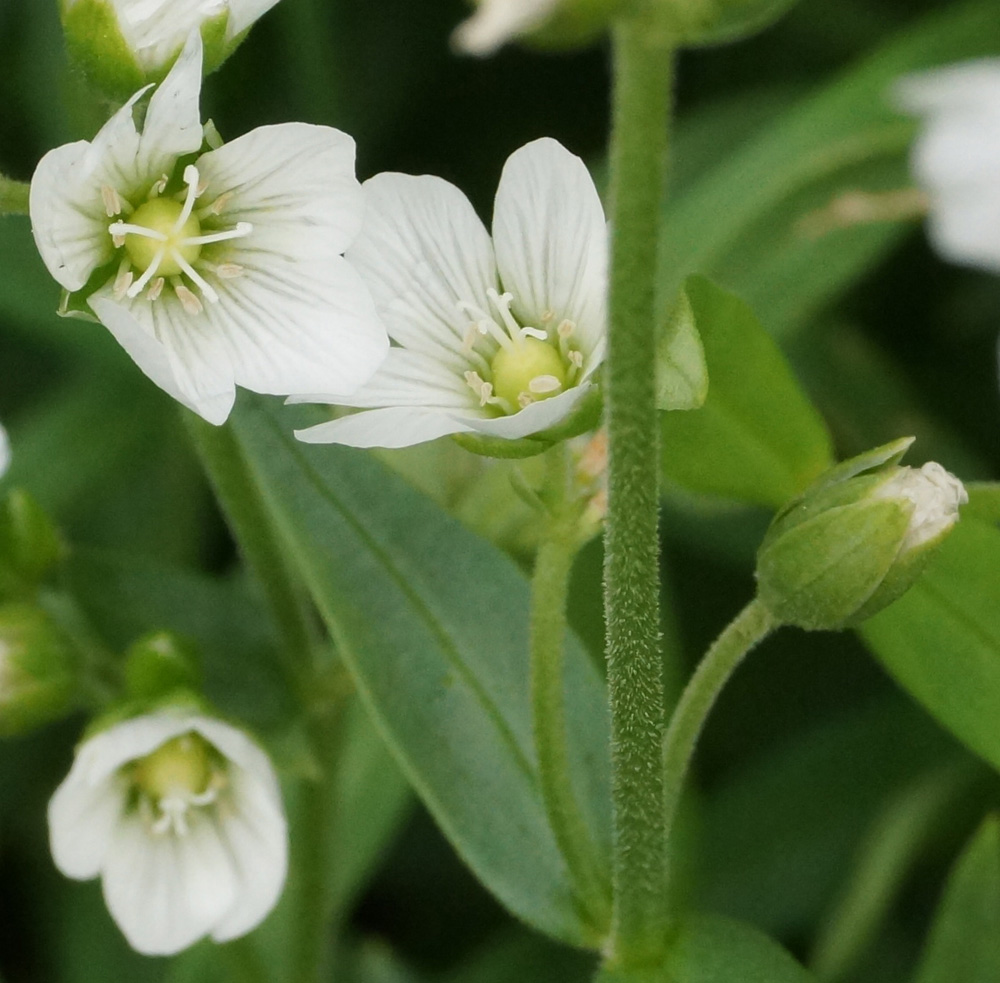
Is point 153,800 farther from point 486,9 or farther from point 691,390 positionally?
point 486,9

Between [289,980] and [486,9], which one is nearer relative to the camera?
[486,9]

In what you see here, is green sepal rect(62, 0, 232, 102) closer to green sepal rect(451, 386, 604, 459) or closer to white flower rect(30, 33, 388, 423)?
white flower rect(30, 33, 388, 423)

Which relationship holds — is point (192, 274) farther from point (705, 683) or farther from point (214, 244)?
point (705, 683)

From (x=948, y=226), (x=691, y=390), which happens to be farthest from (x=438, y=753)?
(x=948, y=226)

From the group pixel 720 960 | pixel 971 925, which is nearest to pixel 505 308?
pixel 720 960

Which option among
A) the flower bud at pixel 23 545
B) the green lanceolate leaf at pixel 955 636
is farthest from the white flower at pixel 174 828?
the green lanceolate leaf at pixel 955 636

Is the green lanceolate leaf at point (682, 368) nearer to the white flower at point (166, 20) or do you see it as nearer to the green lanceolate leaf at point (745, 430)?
the green lanceolate leaf at point (745, 430)
